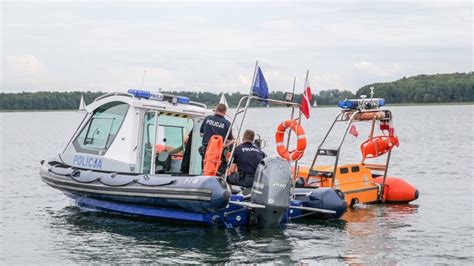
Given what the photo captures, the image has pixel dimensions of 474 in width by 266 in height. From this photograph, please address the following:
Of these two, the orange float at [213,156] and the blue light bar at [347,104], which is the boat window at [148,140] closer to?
the orange float at [213,156]

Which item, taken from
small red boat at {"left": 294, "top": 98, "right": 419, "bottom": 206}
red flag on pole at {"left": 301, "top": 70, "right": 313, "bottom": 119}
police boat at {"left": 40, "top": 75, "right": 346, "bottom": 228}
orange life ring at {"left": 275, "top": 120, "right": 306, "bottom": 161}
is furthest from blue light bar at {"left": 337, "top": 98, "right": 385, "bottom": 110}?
police boat at {"left": 40, "top": 75, "right": 346, "bottom": 228}

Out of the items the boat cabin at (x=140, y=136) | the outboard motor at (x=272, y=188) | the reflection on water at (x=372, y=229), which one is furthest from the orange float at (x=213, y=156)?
the reflection on water at (x=372, y=229)

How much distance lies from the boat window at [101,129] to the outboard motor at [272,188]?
338 centimetres

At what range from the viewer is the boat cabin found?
1366 centimetres

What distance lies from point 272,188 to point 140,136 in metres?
3.20

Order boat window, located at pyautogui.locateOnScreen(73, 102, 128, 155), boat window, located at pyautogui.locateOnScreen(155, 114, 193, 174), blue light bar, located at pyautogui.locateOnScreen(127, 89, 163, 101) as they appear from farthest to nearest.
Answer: boat window, located at pyautogui.locateOnScreen(155, 114, 193, 174) → boat window, located at pyautogui.locateOnScreen(73, 102, 128, 155) → blue light bar, located at pyautogui.locateOnScreen(127, 89, 163, 101)

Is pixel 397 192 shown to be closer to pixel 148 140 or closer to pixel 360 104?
pixel 360 104

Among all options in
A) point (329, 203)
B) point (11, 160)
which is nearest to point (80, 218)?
point (329, 203)

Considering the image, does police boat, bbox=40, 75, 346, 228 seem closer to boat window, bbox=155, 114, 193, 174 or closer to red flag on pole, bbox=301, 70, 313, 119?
boat window, bbox=155, 114, 193, 174

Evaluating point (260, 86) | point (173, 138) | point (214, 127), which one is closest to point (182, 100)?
point (173, 138)

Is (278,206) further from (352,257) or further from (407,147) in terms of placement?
(407,147)

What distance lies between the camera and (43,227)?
45.4ft

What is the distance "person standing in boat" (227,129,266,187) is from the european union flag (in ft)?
2.27

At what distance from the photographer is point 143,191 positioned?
12.6 metres
